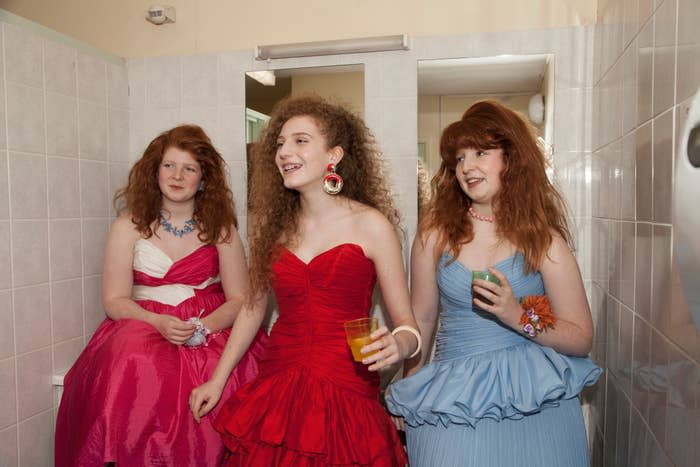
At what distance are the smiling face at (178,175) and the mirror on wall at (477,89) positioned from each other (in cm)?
90

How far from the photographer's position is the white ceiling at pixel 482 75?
2270 mm

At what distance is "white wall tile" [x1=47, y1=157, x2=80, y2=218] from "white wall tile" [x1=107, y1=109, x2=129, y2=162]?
0.25m

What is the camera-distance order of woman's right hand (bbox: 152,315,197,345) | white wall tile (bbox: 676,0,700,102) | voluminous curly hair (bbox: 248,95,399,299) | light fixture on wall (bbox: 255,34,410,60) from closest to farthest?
white wall tile (bbox: 676,0,700,102) < voluminous curly hair (bbox: 248,95,399,299) < woman's right hand (bbox: 152,315,197,345) < light fixture on wall (bbox: 255,34,410,60)

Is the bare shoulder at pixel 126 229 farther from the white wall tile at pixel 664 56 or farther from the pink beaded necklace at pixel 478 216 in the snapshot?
the white wall tile at pixel 664 56

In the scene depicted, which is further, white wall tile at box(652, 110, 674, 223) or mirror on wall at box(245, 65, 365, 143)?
mirror on wall at box(245, 65, 365, 143)

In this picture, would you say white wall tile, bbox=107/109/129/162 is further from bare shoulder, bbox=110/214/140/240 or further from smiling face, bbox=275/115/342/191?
smiling face, bbox=275/115/342/191

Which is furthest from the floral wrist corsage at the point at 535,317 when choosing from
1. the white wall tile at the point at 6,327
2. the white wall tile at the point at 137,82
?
the white wall tile at the point at 137,82

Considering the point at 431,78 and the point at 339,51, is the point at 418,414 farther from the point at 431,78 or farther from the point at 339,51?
the point at 339,51

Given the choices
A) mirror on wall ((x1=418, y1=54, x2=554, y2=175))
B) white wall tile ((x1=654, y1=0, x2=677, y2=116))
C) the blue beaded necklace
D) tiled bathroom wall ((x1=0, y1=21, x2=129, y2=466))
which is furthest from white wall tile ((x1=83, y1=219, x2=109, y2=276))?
white wall tile ((x1=654, y1=0, x2=677, y2=116))

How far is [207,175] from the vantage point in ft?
7.70

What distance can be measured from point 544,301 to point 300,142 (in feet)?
2.85

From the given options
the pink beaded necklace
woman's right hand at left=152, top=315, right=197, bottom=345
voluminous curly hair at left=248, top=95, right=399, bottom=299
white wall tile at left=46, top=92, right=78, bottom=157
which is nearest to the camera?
the pink beaded necklace

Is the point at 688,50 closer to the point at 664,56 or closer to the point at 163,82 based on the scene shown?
the point at 664,56

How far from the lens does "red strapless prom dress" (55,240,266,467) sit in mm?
1857
